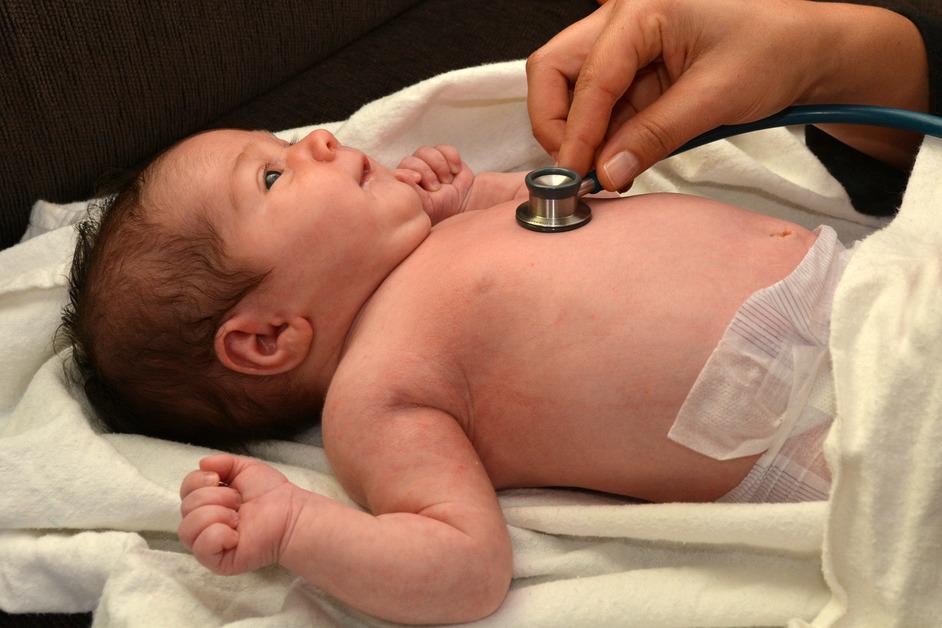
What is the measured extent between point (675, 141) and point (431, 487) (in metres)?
0.43

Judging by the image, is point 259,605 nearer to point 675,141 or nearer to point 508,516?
point 508,516

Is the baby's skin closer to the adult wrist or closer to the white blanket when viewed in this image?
the white blanket

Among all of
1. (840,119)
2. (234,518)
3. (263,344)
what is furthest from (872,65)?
(234,518)

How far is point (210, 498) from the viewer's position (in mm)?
824

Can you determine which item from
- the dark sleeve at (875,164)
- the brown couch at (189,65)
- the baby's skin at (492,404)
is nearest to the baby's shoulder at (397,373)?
the baby's skin at (492,404)

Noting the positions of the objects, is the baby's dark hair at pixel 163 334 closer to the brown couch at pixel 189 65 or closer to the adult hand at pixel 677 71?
the brown couch at pixel 189 65

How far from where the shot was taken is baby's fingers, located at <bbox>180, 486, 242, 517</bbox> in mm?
824

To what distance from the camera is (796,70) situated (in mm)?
1028

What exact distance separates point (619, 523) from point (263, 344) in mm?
418

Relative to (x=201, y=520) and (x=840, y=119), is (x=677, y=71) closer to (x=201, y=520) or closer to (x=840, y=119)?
(x=840, y=119)

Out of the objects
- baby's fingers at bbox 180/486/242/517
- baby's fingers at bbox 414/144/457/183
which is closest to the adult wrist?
baby's fingers at bbox 414/144/457/183

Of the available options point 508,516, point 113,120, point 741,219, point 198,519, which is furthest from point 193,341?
point 741,219

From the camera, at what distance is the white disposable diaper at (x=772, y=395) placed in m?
0.87

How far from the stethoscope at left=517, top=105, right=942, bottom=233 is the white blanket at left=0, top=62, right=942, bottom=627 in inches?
3.7
